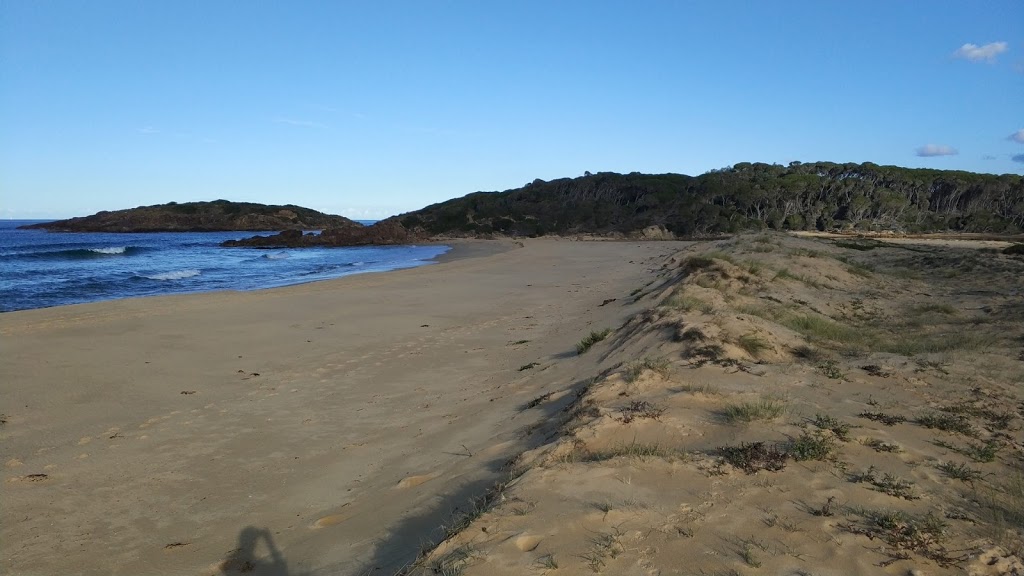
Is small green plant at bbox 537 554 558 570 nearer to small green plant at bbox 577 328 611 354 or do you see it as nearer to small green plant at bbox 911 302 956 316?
small green plant at bbox 577 328 611 354

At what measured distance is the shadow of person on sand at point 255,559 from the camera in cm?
359

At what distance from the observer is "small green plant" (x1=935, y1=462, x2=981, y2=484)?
339 cm

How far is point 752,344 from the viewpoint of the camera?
6504 mm

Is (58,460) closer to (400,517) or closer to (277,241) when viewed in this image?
(400,517)

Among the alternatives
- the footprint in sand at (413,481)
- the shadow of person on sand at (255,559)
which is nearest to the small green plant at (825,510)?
the footprint in sand at (413,481)

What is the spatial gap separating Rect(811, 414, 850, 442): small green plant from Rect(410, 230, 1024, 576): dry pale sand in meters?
0.02

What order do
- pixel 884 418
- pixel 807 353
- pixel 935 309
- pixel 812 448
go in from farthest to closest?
1. pixel 935 309
2. pixel 807 353
3. pixel 884 418
4. pixel 812 448

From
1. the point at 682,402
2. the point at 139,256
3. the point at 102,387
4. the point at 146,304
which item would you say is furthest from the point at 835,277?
the point at 139,256

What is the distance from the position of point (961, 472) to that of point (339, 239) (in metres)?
56.0

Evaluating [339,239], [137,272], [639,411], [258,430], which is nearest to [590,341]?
[639,411]

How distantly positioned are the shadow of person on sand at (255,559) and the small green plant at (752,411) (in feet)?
10.9

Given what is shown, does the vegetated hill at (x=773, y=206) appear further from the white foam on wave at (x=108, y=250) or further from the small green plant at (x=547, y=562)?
the small green plant at (x=547, y=562)

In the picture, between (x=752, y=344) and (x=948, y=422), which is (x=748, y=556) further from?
(x=752, y=344)

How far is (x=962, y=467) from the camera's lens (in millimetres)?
3502
